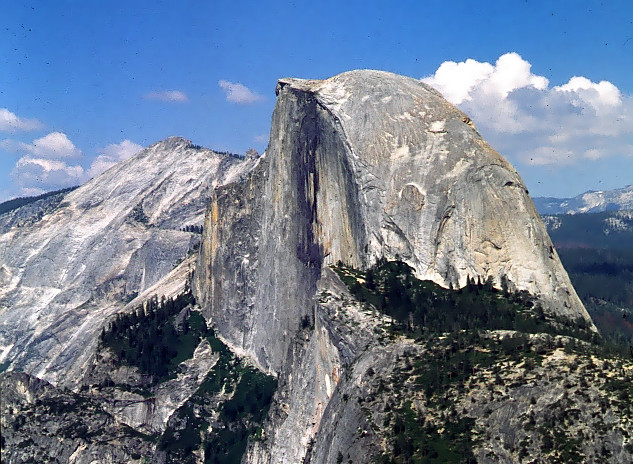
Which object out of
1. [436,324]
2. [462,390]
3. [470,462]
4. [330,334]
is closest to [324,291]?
[330,334]

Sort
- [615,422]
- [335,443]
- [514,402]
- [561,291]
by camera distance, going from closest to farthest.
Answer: [615,422] → [514,402] → [335,443] → [561,291]

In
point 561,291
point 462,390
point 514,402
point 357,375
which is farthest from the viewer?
point 561,291

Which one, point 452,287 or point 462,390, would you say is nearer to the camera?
point 462,390

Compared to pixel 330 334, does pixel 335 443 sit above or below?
below

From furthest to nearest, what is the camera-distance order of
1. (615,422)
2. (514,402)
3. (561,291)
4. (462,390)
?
(561,291), (462,390), (514,402), (615,422)

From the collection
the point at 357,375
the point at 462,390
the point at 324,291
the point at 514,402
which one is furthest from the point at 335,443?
the point at 324,291

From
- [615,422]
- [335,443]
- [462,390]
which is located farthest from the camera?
[335,443]

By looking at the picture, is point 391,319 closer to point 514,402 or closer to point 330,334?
point 330,334

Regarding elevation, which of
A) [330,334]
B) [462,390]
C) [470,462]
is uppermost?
[330,334]

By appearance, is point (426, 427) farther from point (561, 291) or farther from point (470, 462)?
point (561, 291)
